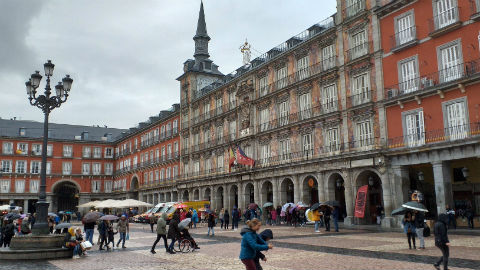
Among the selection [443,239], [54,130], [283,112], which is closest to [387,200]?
[283,112]

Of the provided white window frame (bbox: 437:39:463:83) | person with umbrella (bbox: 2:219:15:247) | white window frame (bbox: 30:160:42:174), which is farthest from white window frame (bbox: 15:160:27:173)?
white window frame (bbox: 437:39:463:83)

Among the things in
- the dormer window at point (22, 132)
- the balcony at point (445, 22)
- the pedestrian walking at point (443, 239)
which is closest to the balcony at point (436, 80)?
the balcony at point (445, 22)

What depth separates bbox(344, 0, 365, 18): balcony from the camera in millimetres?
27925

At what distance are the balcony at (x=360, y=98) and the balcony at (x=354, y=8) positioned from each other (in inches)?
216

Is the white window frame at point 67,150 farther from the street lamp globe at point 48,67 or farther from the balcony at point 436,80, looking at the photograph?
the balcony at point 436,80

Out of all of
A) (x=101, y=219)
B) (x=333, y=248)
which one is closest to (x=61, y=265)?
(x=101, y=219)

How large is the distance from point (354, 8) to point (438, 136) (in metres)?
10.9

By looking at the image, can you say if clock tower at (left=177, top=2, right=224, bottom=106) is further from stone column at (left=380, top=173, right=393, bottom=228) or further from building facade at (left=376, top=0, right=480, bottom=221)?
stone column at (left=380, top=173, right=393, bottom=228)

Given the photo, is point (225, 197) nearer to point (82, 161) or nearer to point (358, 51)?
point (358, 51)

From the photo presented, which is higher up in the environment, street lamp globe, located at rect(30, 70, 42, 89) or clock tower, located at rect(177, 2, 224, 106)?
clock tower, located at rect(177, 2, 224, 106)

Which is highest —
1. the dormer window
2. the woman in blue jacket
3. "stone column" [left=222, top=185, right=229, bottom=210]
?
the dormer window

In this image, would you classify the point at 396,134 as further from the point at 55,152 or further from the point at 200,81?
the point at 55,152

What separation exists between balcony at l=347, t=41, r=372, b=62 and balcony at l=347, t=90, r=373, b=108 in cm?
248

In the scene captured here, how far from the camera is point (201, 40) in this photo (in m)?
55.4
